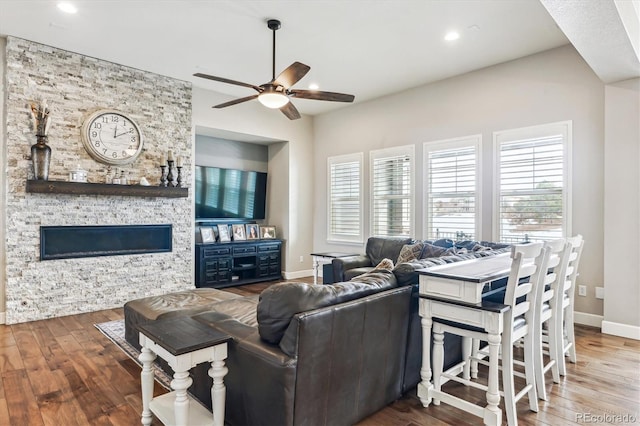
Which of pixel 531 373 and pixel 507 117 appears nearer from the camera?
pixel 531 373

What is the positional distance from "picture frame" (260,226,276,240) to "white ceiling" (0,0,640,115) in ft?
9.68

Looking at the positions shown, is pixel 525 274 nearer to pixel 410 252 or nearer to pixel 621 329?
pixel 410 252

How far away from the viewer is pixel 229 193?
Answer: 679 cm

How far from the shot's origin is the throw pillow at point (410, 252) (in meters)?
4.55

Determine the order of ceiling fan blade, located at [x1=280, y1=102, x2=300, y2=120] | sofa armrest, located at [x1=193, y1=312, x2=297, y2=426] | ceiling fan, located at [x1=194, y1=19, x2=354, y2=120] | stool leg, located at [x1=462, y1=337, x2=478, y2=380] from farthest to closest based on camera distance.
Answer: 1. ceiling fan blade, located at [x1=280, y1=102, x2=300, y2=120]
2. ceiling fan, located at [x1=194, y1=19, x2=354, y2=120]
3. stool leg, located at [x1=462, y1=337, x2=478, y2=380]
4. sofa armrest, located at [x1=193, y1=312, x2=297, y2=426]

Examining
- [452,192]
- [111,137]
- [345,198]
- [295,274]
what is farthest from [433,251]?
[111,137]

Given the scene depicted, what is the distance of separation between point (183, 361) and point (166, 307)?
150 cm

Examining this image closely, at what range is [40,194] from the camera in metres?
4.43

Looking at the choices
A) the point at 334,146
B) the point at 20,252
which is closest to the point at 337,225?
the point at 334,146

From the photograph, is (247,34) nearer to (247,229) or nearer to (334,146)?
(334,146)

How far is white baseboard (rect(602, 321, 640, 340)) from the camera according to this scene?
146 inches

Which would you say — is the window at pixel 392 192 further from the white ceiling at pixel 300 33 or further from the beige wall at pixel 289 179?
the beige wall at pixel 289 179

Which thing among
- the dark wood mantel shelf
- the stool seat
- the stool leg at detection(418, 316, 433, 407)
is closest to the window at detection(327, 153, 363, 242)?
the dark wood mantel shelf

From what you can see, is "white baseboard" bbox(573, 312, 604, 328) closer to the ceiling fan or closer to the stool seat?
the ceiling fan
